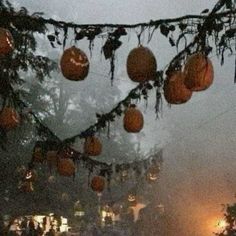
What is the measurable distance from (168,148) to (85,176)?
19.7 m

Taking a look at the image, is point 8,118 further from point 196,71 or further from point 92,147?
point 196,71

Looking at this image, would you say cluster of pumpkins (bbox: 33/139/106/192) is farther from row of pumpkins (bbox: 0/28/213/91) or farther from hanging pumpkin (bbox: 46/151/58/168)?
row of pumpkins (bbox: 0/28/213/91)

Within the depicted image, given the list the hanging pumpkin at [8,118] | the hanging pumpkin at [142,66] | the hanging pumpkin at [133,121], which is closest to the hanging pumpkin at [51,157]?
the hanging pumpkin at [8,118]

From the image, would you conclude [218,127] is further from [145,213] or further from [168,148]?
[145,213]

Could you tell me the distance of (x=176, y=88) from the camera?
4.96 meters

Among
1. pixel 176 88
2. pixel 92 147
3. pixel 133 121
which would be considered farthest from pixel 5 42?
pixel 92 147

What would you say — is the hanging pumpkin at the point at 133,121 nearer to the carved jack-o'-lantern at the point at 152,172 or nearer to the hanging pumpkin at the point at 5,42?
the hanging pumpkin at the point at 5,42

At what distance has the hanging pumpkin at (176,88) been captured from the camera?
490 cm

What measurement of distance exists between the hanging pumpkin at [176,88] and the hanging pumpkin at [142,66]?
0.30m

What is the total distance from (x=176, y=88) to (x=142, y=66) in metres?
0.50

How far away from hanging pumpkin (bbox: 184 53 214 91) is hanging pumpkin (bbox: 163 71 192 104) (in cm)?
28

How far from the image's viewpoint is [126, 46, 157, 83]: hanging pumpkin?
15.4 feet

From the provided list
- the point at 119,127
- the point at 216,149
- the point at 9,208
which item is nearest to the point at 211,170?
the point at 216,149

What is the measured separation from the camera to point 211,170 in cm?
3994
